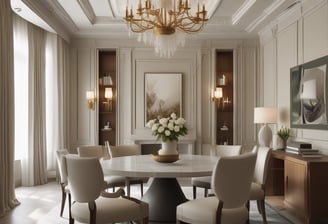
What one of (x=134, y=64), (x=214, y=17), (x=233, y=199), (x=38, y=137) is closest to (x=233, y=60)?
(x=214, y=17)

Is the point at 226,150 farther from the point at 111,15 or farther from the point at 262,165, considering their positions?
the point at 111,15

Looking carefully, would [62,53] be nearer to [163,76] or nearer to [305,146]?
[163,76]

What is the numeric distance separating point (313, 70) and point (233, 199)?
274 centimetres

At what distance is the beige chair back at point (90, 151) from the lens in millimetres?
4844

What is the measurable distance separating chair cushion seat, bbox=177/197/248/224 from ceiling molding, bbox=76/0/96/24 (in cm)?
380

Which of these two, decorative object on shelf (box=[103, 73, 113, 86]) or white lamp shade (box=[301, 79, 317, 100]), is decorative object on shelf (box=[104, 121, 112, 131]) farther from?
white lamp shade (box=[301, 79, 317, 100])

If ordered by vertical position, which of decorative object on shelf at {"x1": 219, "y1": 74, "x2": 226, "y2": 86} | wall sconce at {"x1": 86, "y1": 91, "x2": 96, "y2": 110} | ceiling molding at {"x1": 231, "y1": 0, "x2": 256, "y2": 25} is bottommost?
wall sconce at {"x1": 86, "y1": 91, "x2": 96, "y2": 110}

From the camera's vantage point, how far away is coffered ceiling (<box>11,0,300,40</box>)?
5.76 metres

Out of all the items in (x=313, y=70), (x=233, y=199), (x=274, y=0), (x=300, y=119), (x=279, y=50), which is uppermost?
(x=274, y=0)

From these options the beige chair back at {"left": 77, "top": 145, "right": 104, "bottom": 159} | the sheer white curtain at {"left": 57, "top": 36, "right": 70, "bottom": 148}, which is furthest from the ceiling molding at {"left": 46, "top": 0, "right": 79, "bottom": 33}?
the beige chair back at {"left": 77, "top": 145, "right": 104, "bottom": 159}

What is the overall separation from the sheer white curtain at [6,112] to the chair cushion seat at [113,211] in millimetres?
1958

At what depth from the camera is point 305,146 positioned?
194 inches

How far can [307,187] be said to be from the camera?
4328 millimetres

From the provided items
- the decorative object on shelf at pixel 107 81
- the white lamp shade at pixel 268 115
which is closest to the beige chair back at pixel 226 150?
the white lamp shade at pixel 268 115
